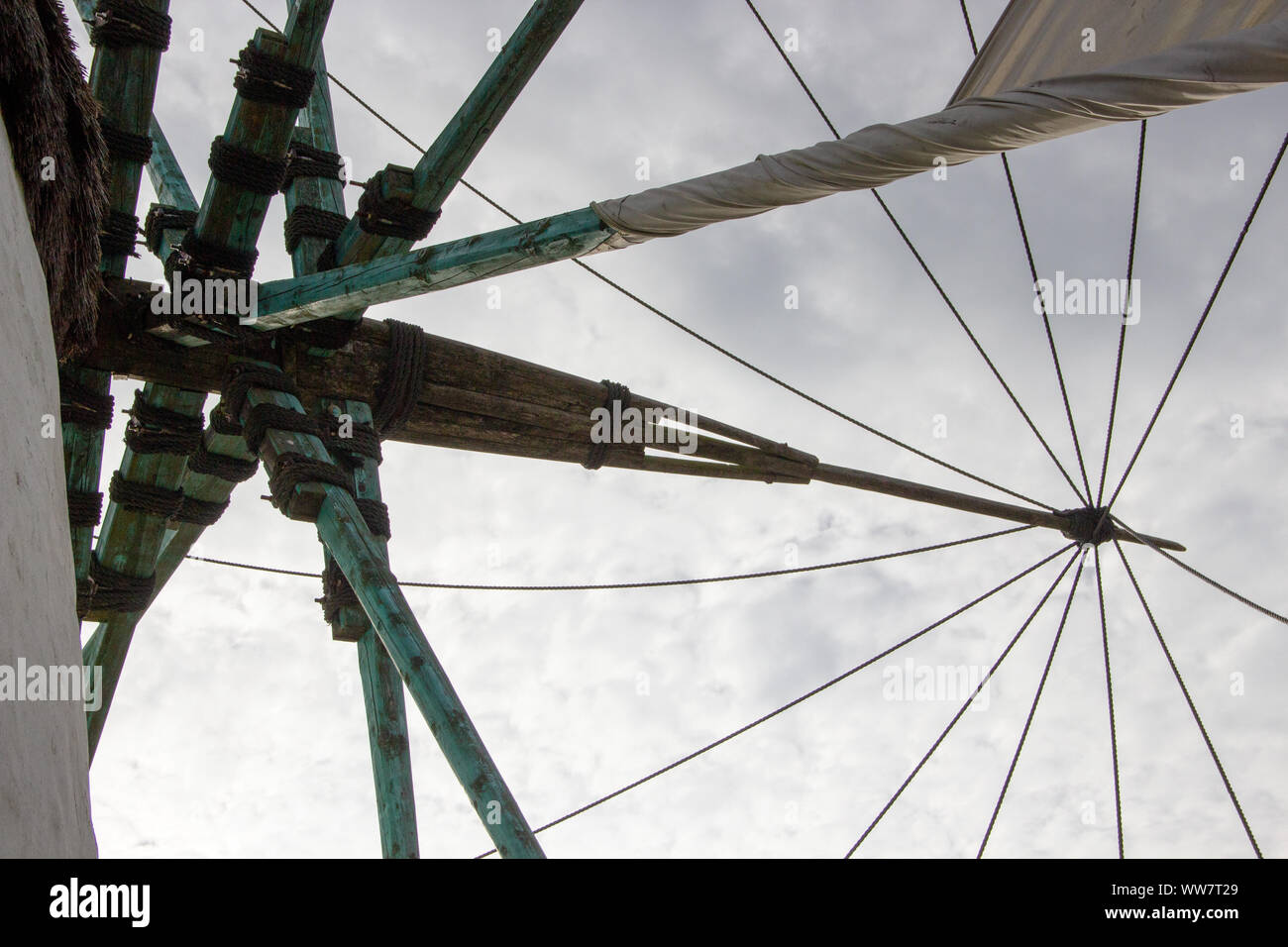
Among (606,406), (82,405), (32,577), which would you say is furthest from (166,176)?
(32,577)

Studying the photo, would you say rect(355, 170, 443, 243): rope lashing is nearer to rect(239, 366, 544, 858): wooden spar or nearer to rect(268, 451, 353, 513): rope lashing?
rect(239, 366, 544, 858): wooden spar

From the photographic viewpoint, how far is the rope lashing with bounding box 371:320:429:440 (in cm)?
593

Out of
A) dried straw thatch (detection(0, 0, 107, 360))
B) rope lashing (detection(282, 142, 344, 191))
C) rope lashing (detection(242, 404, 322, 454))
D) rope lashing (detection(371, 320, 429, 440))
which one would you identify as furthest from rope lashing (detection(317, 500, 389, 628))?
rope lashing (detection(282, 142, 344, 191))

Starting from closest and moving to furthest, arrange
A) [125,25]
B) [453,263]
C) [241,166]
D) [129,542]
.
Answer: [453,263] < [241,166] < [125,25] < [129,542]

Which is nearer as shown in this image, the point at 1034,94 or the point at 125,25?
the point at 1034,94

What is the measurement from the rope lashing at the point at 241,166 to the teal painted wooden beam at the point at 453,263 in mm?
609

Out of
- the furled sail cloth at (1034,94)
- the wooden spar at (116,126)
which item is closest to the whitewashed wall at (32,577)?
the furled sail cloth at (1034,94)

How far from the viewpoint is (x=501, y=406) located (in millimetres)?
6195

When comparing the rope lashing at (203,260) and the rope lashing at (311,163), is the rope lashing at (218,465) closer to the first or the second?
the rope lashing at (203,260)

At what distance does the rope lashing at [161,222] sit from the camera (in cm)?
626

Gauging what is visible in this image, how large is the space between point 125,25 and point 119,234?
0.95 m

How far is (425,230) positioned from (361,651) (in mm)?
1913

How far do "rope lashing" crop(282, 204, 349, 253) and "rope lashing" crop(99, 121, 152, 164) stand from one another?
726mm
